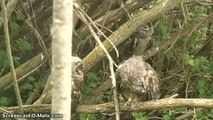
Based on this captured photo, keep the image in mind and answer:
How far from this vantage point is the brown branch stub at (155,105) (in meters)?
2.45

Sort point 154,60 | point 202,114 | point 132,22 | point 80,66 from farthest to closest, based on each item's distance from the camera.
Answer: point 154,60, point 202,114, point 132,22, point 80,66

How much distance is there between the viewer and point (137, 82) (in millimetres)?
2809

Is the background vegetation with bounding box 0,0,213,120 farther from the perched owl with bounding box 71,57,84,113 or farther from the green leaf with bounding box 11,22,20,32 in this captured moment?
the perched owl with bounding box 71,57,84,113

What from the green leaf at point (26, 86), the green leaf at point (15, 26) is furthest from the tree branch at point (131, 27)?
the green leaf at point (15, 26)

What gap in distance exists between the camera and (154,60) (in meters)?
4.12

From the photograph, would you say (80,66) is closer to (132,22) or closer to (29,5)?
(132,22)

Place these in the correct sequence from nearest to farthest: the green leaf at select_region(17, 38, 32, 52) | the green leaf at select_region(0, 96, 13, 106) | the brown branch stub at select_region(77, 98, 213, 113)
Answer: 1. the brown branch stub at select_region(77, 98, 213, 113)
2. the green leaf at select_region(0, 96, 13, 106)
3. the green leaf at select_region(17, 38, 32, 52)

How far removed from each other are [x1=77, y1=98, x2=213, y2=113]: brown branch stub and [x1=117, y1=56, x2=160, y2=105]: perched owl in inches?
3.5

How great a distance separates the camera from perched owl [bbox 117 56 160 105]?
9.04 feet

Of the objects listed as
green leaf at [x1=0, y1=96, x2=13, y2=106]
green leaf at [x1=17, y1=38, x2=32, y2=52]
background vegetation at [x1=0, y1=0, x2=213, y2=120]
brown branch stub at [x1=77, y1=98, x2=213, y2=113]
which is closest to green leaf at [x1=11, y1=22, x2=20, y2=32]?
background vegetation at [x1=0, y1=0, x2=213, y2=120]

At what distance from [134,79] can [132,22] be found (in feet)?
1.76

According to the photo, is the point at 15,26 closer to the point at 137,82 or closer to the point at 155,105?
the point at 137,82

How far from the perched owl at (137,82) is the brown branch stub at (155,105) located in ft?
0.29

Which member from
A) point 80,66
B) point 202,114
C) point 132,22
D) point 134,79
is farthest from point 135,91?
point 202,114
